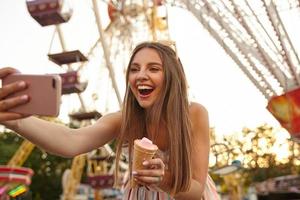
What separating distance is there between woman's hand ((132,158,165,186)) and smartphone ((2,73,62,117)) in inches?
13.6

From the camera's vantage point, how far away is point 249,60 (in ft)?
60.2

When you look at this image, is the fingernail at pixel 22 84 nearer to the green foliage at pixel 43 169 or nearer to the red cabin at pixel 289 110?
the red cabin at pixel 289 110

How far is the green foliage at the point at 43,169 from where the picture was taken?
137 ft

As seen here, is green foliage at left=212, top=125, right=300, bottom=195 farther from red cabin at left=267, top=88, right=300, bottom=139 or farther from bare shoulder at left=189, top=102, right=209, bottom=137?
bare shoulder at left=189, top=102, right=209, bottom=137

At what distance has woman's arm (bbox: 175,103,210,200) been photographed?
2.16 metres

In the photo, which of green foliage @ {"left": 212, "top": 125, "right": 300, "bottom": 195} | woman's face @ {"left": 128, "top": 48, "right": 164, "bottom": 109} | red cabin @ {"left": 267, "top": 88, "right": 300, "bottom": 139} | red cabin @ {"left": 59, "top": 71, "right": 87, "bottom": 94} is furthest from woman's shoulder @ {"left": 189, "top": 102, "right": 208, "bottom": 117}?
green foliage @ {"left": 212, "top": 125, "right": 300, "bottom": 195}

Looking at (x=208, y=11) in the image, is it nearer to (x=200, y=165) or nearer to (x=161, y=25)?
(x=161, y=25)

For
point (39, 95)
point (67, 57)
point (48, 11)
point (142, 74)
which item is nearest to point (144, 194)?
point (142, 74)

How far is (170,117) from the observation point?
2.23 m

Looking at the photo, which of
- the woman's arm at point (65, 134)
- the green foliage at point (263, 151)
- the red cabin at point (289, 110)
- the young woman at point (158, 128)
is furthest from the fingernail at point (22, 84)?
the green foliage at point (263, 151)

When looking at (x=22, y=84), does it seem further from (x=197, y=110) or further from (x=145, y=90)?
(x=197, y=110)

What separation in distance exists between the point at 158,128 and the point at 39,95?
28.3 inches

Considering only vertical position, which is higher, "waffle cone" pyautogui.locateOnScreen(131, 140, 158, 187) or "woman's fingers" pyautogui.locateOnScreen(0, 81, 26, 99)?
"woman's fingers" pyautogui.locateOnScreen(0, 81, 26, 99)

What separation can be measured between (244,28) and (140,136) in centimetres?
1515
